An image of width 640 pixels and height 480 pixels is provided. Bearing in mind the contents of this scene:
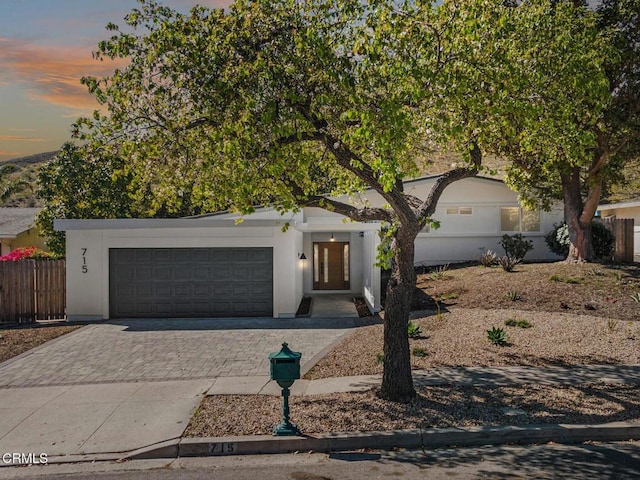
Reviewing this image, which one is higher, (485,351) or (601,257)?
(601,257)

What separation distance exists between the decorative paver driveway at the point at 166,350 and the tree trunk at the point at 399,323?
9.14ft

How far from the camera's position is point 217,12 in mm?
7434

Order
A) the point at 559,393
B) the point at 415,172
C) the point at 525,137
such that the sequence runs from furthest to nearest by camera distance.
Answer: the point at 415,172
the point at 525,137
the point at 559,393

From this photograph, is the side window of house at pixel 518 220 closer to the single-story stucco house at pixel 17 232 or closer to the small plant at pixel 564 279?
the small plant at pixel 564 279

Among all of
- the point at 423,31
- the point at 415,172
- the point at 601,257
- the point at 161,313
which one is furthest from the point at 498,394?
the point at 601,257

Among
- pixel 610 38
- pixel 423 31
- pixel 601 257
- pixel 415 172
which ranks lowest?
pixel 601 257

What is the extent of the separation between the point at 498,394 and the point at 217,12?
24.1 ft

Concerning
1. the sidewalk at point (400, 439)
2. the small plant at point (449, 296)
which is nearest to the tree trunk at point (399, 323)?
the sidewalk at point (400, 439)

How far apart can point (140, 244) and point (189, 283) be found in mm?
1959

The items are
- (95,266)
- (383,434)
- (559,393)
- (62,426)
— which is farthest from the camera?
(95,266)

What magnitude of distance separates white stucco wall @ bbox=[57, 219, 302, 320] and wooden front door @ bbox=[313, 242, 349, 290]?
6420 mm

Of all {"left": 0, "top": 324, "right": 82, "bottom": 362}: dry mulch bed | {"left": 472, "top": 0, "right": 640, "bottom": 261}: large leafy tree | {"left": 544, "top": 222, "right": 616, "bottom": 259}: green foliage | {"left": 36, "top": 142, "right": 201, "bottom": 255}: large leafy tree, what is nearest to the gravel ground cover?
{"left": 544, "top": 222, "right": 616, "bottom": 259}: green foliage

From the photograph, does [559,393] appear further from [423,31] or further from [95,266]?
[95,266]

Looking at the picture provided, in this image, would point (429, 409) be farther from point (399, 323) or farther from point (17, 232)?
point (17, 232)
